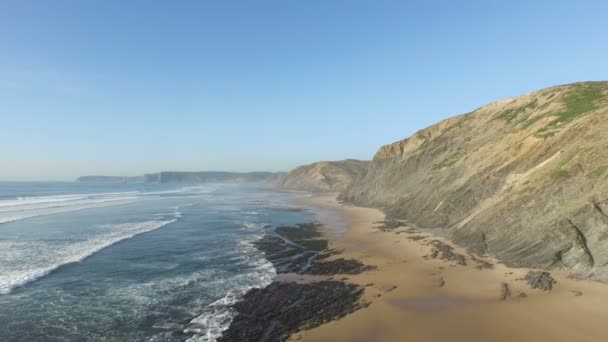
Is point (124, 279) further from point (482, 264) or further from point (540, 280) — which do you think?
point (540, 280)

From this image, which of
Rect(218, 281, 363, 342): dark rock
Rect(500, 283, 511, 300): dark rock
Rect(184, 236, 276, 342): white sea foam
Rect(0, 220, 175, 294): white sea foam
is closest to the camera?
Rect(218, 281, 363, 342): dark rock

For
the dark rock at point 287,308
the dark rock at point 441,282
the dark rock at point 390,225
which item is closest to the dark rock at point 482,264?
the dark rock at point 441,282

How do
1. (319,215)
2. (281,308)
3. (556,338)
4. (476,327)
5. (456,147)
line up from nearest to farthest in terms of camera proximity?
1. (556,338)
2. (476,327)
3. (281,308)
4. (456,147)
5. (319,215)

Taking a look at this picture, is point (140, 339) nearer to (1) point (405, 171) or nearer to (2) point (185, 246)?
(2) point (185, 246)

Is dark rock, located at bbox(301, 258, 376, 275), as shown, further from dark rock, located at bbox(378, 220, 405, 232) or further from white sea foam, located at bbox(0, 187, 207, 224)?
white sea foam, located at bbox(0, 187, 207, 224)

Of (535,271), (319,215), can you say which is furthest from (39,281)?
(319,215)

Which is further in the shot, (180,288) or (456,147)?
(456,147)

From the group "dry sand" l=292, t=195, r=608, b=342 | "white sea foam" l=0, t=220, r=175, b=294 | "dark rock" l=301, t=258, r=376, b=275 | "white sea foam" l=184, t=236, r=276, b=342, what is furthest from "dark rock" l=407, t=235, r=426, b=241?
"white sea foam" l=0, t=220, r=175, b=294

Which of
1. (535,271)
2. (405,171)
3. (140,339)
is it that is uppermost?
(405,171)

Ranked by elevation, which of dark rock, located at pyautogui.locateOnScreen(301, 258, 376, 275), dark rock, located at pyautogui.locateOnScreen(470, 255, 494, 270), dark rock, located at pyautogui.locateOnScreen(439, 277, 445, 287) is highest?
dark rock, located at pyautogui.locateOnScreen(470, 255, 494, 270)
